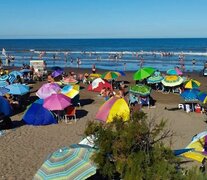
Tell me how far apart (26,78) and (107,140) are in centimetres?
2291

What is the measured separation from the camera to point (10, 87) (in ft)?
68.4

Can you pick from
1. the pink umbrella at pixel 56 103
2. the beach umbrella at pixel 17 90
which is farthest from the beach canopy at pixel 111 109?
the beach umbrella at pixel 17 90

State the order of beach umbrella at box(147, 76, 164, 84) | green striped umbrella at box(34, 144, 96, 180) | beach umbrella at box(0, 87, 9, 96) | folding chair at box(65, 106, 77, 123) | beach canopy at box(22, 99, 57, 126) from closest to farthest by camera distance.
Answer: green striped umbrella at box(34, 144, 96, 180) < beach canopy at box(22, 99, 57, 126) < folding chair at box(65, 106, 77, 123) < beach umbrella at box(0, 87, 9, 96) < beach umbrella at box(147, 76, 164, 84)

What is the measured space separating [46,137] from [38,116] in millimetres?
1817

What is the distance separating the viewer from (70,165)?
9578mm

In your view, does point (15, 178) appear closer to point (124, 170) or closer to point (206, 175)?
point (124, 170)

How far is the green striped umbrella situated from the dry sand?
207cm

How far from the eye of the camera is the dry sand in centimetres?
1245

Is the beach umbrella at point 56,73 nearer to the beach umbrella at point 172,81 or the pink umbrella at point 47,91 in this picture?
the beach umbrella at point 172,81

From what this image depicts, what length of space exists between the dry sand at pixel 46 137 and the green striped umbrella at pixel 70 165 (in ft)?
6.79

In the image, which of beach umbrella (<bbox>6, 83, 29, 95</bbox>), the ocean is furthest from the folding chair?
the ocean

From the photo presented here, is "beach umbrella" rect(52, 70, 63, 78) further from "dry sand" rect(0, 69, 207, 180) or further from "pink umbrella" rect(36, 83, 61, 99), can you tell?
"pink umbrella" rect(36, 83, 61, 99)

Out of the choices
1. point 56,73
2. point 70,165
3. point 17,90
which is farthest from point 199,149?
point 56,73

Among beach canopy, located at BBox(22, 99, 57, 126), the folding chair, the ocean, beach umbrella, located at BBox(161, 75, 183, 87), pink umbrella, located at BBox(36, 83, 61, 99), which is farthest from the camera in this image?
the ocean
